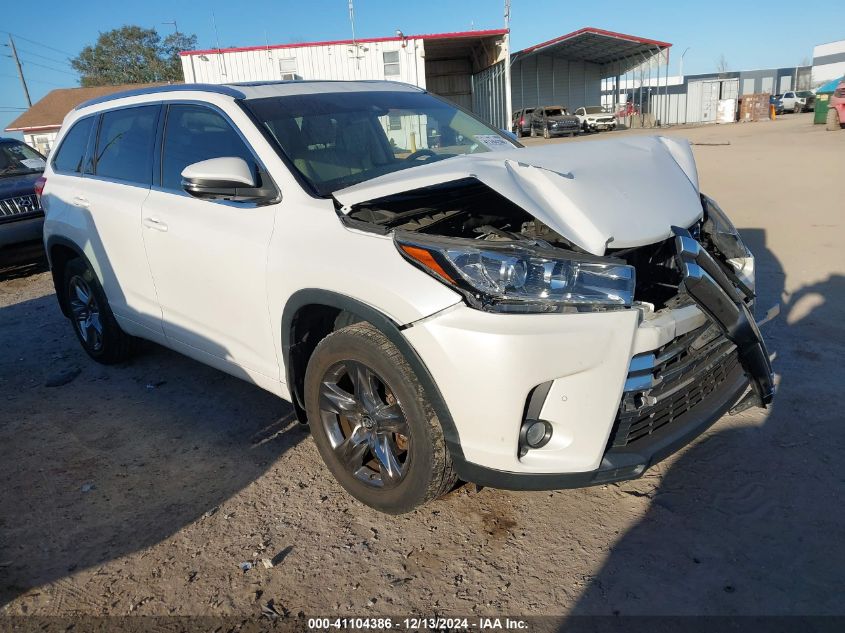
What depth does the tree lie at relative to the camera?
6475 centimetres

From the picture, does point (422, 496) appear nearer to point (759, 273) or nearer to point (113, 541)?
point (113, 541)

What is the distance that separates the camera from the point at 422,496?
8.55 ft

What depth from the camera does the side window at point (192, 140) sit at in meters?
3.33

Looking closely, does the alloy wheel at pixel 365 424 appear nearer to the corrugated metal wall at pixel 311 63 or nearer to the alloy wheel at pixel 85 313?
the alloy wheel at pixel 85 313

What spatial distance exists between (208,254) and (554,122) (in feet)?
114

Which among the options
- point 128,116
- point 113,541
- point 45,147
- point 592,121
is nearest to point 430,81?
point 592,121

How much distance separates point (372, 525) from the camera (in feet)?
9.37

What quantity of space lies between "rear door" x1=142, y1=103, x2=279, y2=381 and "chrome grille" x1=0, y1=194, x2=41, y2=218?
17.9 feet

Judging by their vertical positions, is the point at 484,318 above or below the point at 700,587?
above

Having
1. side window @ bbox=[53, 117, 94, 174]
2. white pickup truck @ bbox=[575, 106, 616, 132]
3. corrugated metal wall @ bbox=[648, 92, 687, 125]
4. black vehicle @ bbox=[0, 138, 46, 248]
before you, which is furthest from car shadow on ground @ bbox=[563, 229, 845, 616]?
corrugated metal wall @ bbox=[648, 92, 687, 125]

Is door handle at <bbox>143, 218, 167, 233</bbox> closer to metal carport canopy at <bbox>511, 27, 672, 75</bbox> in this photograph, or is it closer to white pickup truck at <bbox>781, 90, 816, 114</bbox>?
metal carport canopy at <bbox>511, 27, 672, 75</bbox>

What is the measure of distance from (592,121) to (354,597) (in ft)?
129

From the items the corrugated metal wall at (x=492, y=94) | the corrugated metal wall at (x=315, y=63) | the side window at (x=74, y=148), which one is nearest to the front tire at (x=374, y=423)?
the side window at (x=74, y=148)

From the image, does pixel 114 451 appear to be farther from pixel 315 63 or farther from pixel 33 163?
pixel 315 63
